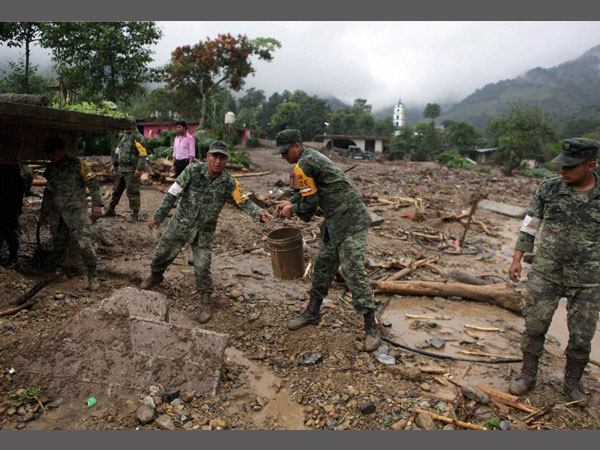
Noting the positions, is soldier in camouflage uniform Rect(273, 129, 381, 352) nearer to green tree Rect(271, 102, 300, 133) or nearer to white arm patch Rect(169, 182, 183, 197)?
white arm patch Rect(169, 182, 183, 197)

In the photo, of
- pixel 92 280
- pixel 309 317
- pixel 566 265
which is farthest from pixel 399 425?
pixel 92 280

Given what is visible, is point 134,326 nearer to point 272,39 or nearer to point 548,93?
point 272,39

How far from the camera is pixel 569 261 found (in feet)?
9.62

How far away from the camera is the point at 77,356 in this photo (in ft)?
9.87

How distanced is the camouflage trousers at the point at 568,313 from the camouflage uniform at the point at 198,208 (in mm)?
2706

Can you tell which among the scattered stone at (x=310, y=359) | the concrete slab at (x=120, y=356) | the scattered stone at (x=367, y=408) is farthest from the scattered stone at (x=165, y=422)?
the scattered stone at (x=367, y=408)

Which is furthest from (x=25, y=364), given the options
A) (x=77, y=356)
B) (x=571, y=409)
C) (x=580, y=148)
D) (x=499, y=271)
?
(x=499, y=271)

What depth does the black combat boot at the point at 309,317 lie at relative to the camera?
4.04 metres

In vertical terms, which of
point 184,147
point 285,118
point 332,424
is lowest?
point 332,424

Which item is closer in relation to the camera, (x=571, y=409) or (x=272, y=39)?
(x=571, y=409)

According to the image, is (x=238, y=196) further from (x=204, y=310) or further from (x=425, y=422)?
(x=425, y=422)

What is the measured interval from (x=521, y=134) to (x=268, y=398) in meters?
33.5

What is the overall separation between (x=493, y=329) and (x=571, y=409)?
1.57m

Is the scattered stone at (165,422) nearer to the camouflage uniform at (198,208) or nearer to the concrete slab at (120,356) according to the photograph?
the concrete slab at (120,356)
